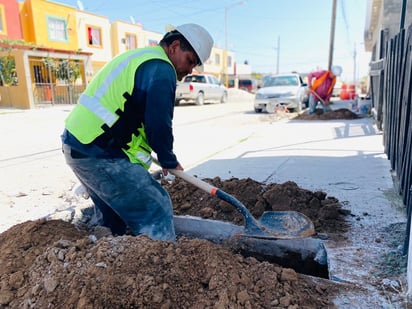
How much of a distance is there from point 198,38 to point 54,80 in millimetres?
20361

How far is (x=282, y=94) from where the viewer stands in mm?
14359

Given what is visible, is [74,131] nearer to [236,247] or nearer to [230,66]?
[236,247]

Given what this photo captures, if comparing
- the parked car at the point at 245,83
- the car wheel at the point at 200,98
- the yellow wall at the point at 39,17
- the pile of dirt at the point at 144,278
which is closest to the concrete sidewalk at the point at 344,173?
the pile of dirt at the point at 144,278

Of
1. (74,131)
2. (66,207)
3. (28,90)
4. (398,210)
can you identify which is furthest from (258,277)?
(28,90)

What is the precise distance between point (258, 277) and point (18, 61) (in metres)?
19.7

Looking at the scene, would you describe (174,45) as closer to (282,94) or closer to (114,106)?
(114,106)

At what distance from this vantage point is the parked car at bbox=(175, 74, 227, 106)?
765 inches

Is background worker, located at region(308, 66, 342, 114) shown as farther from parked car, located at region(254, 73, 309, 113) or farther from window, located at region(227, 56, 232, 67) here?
window, located at region(227, 56, 232, 67)

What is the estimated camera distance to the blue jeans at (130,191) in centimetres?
255

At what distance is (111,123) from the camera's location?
2445 mm

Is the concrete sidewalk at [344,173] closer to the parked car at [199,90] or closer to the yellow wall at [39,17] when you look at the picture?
the parked car at [199,90]

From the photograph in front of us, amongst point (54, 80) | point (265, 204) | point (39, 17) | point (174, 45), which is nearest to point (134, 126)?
point (174, 45)

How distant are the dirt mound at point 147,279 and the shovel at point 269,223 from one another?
578 mm

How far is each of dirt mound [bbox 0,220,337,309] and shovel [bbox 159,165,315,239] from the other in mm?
578
